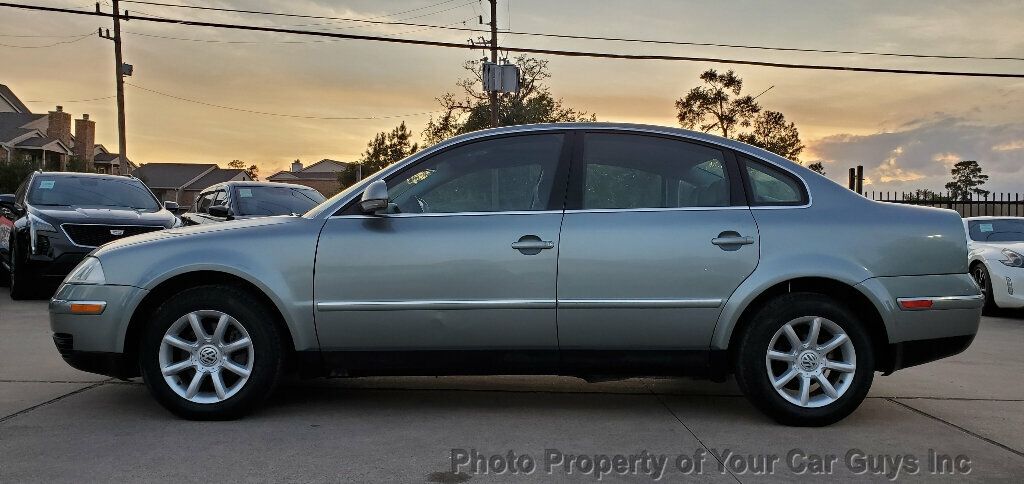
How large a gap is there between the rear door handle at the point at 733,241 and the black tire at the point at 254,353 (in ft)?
7.95

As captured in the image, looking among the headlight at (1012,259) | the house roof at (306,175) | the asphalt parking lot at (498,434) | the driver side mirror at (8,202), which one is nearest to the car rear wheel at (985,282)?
the headlight at (1012,259)

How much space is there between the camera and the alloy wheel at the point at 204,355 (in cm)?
466

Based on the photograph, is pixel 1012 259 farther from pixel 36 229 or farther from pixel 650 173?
pixel 36 229

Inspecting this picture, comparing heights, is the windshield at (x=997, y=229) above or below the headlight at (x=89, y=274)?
above

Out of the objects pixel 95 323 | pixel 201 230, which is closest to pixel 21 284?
pixel 95 323

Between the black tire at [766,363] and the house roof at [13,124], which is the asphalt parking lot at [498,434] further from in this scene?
the house roof at [13,124]

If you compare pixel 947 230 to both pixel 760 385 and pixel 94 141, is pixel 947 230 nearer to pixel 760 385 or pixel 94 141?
pixel 760 385

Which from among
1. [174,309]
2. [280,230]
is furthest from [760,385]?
[174,309]

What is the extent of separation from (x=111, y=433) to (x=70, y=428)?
0.27 m

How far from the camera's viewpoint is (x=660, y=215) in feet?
15.4

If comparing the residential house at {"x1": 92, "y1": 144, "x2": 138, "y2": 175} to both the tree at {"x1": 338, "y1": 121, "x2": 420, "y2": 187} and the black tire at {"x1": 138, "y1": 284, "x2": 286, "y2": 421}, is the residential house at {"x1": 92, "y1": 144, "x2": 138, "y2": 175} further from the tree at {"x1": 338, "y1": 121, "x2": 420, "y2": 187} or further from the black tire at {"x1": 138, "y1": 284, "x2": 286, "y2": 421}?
the black tire at {"x1": 138, "y1": 284, "x2": 286, "y2": 421}

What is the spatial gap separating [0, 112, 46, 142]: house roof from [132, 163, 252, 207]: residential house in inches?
973

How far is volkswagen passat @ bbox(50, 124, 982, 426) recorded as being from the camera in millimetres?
4598

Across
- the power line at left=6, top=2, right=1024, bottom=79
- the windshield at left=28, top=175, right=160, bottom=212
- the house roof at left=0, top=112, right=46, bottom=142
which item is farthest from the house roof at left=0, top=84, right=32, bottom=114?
the windshield at left=28, top=175, right=160, bottom=212
